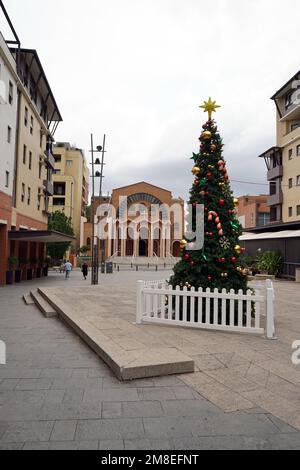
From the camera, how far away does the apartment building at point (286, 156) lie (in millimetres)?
32844

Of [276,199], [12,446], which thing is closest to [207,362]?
[12,446]

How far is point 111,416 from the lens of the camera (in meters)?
3.46

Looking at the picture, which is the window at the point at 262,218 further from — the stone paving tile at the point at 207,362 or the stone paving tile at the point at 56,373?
the stone paving tile at the point at 56,373

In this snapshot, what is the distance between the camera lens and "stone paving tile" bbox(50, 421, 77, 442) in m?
3.04

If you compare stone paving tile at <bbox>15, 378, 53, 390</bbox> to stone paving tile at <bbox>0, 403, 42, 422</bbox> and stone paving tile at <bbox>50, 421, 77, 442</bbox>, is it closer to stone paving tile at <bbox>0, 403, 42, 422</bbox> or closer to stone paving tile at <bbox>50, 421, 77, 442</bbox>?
stone paving tile at <bbox>0, 403, 42, 422</bbox>

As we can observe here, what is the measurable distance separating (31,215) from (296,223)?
20.2 meters

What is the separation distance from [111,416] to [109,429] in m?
0.27

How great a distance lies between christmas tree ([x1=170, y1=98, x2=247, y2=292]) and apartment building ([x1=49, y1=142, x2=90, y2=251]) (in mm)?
54262

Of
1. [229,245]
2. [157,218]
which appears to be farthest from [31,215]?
[157,218]

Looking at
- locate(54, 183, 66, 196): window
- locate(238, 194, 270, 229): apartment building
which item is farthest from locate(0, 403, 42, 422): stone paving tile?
locate(54, 183, 66, 196): window

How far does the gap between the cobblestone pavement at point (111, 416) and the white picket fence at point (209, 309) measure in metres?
2.39

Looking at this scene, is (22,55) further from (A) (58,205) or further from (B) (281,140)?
(A) (58,205)

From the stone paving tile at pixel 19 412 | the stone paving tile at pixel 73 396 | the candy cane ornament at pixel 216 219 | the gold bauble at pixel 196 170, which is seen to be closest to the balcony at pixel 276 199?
the gold bauble at pixel 196 170
